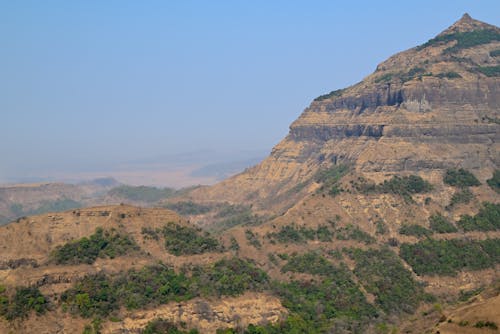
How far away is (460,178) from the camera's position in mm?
135125

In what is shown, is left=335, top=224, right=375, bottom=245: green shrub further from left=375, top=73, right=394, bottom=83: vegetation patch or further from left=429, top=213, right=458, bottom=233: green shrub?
left=375, top=73, right=394, bottom=83: vegetation patch

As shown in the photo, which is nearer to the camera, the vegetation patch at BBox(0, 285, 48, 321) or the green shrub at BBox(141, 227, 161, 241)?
the vegetation patch at BBox(0, 285, 48, 321)

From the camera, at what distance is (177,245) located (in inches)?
4016

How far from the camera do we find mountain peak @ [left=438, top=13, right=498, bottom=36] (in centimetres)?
18288

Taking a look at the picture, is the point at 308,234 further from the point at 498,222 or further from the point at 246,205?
the point at 246,205

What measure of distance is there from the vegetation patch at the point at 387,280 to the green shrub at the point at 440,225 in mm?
10402

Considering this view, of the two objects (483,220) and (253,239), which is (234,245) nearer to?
(253,239)

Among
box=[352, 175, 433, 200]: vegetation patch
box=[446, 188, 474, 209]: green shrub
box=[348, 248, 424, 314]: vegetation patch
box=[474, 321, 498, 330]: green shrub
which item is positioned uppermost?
box=[352, 175, 433, 200]: vegetation patch

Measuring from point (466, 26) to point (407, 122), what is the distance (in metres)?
48.8

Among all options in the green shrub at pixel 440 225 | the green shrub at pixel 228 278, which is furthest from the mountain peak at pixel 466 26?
the green shrub at pixel 228 278

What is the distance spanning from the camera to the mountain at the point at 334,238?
85.4 metres

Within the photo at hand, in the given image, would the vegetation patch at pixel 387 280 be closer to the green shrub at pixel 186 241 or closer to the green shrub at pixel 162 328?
the green shrub at pixel 186 241

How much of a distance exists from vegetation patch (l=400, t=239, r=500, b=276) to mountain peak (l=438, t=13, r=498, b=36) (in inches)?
3064

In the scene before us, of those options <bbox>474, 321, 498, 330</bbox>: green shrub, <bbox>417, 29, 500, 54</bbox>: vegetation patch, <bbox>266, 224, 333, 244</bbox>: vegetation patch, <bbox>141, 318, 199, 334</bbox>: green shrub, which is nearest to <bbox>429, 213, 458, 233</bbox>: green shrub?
<bbox>266, 224, 333, 244</bbox>: vegetation patch
